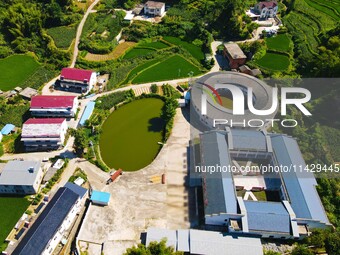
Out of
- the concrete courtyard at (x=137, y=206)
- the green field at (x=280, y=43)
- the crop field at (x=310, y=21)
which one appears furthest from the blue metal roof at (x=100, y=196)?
the crop field at (x=310, y=21)

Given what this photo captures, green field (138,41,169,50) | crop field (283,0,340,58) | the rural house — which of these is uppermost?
crop field (283,0,340,58)

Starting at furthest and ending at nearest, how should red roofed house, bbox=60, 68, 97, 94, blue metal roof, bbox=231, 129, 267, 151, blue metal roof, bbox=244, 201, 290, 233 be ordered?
1. red roofed house, bbox=60, 68, 97, 94
2. blue metal roof, bbox=231, 129, 267, 151
3. blue metal roof, bbox=244, 201, 290, 233

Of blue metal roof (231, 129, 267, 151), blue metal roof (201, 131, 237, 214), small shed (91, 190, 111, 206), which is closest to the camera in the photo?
blue metal roof (201, 131, 237, 214)

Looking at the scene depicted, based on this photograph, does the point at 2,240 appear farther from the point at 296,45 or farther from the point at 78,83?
the point at 296,45

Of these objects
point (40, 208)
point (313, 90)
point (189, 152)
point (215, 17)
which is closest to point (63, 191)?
point (40, 208)

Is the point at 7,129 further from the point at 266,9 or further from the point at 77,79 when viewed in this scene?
the point at 266,9

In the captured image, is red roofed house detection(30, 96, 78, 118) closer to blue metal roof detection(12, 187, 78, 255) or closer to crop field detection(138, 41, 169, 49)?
blue metal roof detection(12, 187, 78, 255)

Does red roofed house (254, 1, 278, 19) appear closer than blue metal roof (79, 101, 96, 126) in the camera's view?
No

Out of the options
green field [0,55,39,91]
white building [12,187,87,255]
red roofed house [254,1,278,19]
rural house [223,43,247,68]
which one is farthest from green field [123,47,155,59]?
white building [12,187,87,255]
